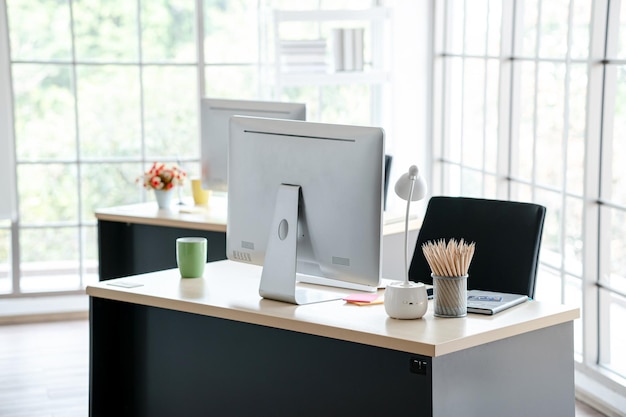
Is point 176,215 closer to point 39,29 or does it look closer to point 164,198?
point 164,198

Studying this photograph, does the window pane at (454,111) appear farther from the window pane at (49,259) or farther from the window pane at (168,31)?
the window pane at (49,259)

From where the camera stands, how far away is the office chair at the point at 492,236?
10.6ft

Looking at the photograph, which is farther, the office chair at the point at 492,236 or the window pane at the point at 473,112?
the window pane at the point at 473,112

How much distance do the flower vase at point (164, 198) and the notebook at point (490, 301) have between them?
7.25ft

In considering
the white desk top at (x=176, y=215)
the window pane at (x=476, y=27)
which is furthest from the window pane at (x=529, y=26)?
the white desk top at (x=176, y=215)

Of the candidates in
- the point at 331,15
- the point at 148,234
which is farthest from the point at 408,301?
the point at 331,15

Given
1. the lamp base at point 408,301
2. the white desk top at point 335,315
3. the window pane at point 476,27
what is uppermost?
the window pane at point 476,27

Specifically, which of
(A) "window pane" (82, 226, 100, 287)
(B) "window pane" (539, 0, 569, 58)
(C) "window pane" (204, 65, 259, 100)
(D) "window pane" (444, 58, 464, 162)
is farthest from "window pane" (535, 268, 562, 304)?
(A) "window pane" (82, 226, 100, 287)

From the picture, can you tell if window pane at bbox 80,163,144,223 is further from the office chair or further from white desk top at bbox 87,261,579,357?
the office chair

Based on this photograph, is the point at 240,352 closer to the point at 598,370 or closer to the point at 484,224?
the point at 484,224

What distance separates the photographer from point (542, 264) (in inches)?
185

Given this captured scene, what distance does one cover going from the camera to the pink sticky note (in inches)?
121

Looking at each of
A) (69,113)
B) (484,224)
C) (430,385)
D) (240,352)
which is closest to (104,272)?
(69,113)

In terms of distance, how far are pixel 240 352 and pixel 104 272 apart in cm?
202
